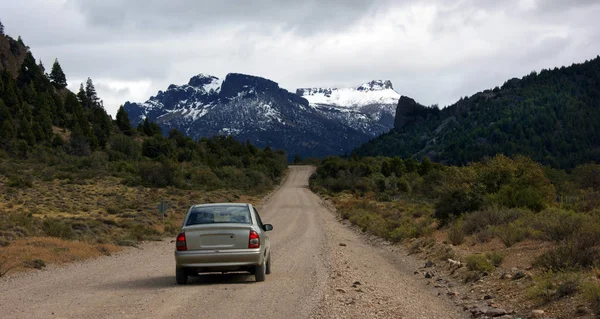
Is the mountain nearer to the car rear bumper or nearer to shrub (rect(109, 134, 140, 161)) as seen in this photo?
shrub (rect(109, 134, 140, 161))

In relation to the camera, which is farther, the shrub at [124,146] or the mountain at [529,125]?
the mountain at [529,125]

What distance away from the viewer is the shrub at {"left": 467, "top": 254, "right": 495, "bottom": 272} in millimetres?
13453

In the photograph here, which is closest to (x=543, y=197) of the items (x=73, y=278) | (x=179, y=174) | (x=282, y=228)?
(x=282, y=228)

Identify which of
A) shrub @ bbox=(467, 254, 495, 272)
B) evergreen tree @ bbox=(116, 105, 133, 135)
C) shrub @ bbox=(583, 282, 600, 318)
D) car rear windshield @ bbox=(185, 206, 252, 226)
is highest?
evergreen tree @ bbox=(116, 105, 133, 135)

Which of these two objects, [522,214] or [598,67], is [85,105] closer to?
[522,214]

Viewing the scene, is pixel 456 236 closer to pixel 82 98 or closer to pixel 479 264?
pixel 479 264

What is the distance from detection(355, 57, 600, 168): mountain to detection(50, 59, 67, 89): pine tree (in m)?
98.0

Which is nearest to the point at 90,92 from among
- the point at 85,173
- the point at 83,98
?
the point at 83,98

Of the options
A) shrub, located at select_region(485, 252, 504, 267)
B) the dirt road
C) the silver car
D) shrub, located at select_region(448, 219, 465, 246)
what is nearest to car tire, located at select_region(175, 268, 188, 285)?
the silver car

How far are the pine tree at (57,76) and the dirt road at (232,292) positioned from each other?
118 m

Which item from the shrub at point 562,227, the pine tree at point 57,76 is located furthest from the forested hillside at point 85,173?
the shrub at point 562,227

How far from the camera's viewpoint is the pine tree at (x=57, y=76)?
125000 mm

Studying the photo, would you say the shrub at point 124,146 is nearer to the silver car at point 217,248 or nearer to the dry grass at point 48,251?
the dry grass at point 48,251

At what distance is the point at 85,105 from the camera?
12900 centimetres
